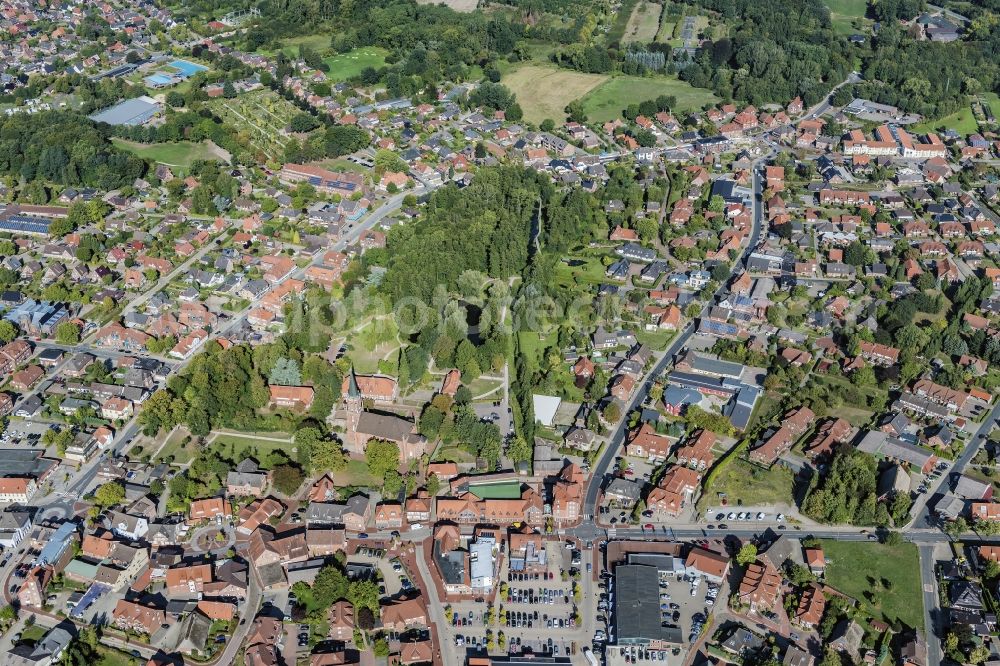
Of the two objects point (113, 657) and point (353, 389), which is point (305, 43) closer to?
point (353, 389)

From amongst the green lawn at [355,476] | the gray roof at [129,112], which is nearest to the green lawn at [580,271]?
the green lawn at [355,476]

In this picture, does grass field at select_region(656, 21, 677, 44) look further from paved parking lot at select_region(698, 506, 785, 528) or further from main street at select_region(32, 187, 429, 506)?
paved parking lot at select_region(698, 506, 785, 528)

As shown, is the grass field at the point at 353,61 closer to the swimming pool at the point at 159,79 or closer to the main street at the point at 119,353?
the swimming pool at the point at 159,79

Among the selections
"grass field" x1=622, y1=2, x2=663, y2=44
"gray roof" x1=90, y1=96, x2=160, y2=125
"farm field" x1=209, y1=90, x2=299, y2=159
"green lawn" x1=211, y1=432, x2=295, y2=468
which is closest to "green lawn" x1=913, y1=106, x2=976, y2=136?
"grass field" x1=622, y1=2, x2=663, y2=44

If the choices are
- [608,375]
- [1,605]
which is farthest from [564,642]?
[1,605]

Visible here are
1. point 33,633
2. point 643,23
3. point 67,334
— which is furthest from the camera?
point 643,23

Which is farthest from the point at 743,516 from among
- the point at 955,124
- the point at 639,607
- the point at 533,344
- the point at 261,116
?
the point at 261,116

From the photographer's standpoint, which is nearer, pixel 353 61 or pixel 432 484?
pixel 432 484
